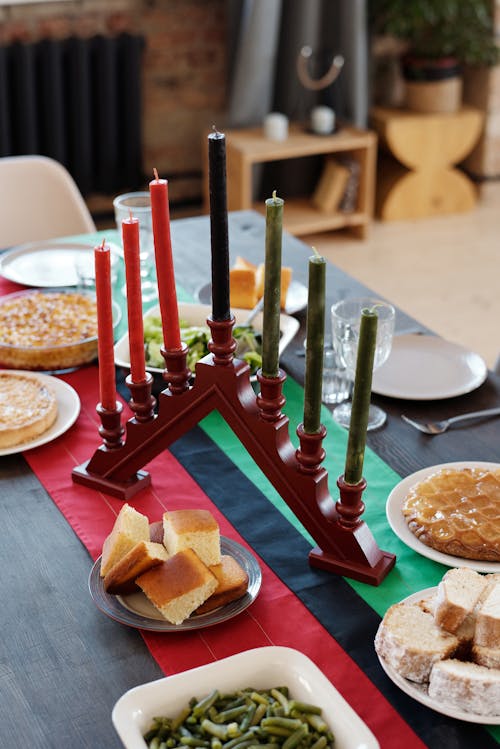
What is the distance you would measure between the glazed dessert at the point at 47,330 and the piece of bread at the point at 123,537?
607mm

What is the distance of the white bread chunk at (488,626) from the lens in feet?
3.42

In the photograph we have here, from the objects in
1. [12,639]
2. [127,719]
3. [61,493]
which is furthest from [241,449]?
[127,719]

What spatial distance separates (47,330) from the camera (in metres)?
1.85

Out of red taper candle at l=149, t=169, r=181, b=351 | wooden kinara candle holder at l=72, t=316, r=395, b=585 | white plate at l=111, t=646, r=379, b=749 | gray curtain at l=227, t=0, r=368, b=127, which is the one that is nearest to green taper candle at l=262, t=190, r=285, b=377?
wooden kinara candle holder at l=72, t=316, r=395, b=585

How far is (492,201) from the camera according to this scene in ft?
17.4

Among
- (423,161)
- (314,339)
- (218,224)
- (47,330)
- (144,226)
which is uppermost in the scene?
(218,224)

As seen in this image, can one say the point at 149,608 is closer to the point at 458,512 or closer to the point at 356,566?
the point at 356,566

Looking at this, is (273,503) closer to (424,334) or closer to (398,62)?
(424,334)

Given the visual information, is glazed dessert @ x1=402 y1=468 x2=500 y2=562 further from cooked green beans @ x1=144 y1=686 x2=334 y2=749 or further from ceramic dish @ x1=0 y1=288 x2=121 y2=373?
ceramic dish @ x1=0 y1=288 x2=121 y2=373

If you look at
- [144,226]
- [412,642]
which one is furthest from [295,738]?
[144,226]

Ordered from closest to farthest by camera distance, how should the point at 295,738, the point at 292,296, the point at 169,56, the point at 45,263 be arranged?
the point at 295,738
the point at 292,296
the point at 45,263
the point at 169,56

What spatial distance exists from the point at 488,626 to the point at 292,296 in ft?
3.55

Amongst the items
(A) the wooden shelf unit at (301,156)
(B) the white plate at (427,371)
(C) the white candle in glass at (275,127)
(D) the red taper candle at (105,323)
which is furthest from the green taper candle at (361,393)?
→ (C) the white candle in glass at (275,127)

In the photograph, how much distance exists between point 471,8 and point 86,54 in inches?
71.3
